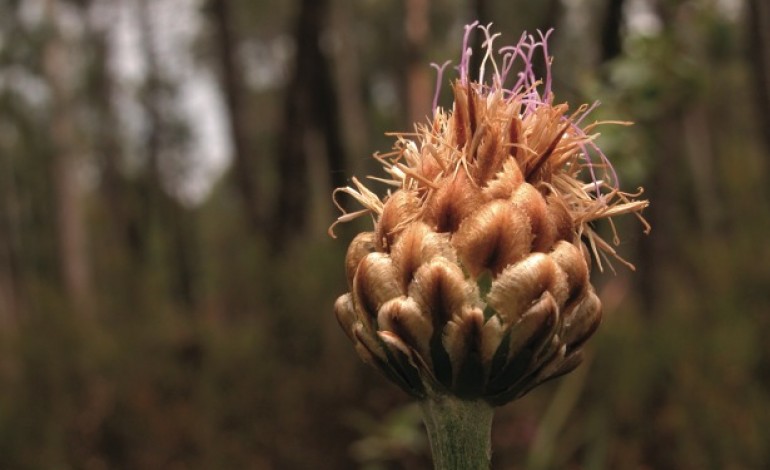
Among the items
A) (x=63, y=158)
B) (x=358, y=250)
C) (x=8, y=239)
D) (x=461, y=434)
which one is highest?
(x=358, y=250)

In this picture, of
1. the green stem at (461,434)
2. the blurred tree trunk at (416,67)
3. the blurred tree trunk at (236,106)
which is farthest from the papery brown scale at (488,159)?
the blurred tree trunk at (236,106)

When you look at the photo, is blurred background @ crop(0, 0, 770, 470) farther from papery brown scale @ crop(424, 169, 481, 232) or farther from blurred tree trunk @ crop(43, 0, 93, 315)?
blurred tree trunk @ crop(43, 0, 93, 315)

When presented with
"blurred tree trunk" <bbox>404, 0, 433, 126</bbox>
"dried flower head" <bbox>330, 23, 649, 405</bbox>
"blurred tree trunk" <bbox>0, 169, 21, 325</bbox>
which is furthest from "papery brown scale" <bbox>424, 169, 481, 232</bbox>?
"blurred tree trunk" <bbox>0, 169, 21, 325</bbox>

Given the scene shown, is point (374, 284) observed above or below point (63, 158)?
above

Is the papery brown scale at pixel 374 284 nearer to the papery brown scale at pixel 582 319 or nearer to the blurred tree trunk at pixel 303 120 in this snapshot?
the papery brown scale at pixel 582 319

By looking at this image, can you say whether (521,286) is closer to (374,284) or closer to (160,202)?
(374,284)

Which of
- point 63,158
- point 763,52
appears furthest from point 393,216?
point 63,158

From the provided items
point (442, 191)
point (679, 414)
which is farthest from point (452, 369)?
point (679, 414)

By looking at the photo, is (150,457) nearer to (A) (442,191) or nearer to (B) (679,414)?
(B) (679,414)
